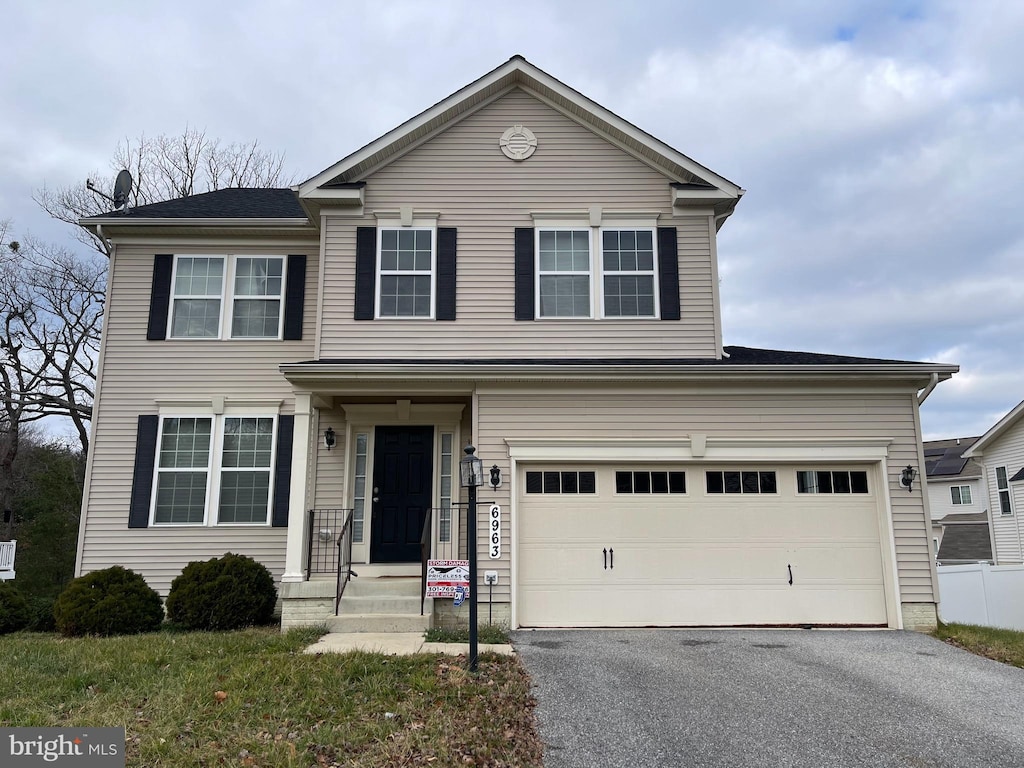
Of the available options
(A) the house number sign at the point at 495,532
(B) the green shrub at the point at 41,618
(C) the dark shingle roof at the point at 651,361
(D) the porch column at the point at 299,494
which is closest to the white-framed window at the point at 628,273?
(C) the dark shingle roof at the point at 651,361

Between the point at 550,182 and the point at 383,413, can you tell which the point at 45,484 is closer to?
the point at 383,413

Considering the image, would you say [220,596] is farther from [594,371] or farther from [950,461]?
[950,461]

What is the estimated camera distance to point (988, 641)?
7.68m

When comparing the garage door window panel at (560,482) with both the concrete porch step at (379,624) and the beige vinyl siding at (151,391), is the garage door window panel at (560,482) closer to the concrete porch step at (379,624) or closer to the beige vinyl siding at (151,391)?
the concrete porch step at (379,624)

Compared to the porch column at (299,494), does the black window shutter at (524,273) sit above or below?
above

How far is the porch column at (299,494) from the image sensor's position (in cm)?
827

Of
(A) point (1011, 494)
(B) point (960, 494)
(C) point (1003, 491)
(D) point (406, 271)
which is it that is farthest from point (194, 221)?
(B) point (960, 494)

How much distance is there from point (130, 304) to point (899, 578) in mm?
11393

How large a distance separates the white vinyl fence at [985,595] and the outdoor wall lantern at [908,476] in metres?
4.67

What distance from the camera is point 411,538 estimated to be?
380 inches

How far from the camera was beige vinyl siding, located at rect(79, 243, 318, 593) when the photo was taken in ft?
31.8

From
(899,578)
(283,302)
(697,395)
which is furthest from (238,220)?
(899,578)

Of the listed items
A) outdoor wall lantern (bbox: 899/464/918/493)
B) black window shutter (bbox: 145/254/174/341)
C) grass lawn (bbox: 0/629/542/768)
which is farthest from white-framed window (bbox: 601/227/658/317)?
black window shutter (bbox: 145/254/174/341)

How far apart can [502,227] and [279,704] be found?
692cm
